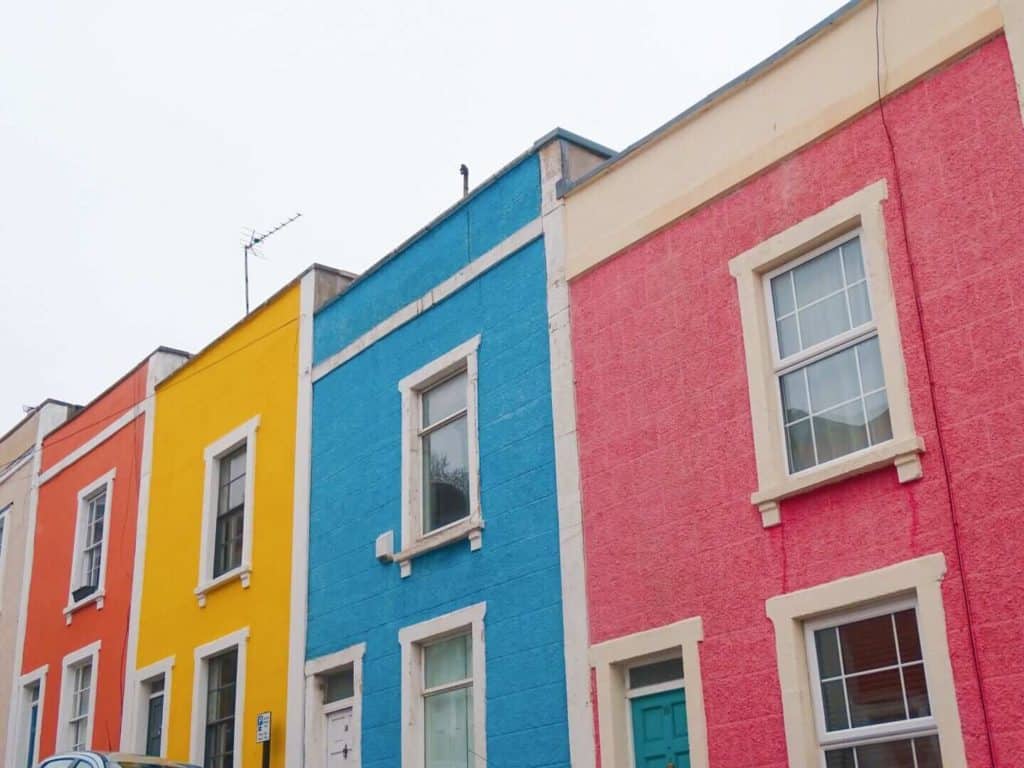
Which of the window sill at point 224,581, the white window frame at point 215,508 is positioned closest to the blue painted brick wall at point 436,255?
the white window frame at point 215,508

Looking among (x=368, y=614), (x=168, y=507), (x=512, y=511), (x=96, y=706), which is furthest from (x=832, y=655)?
(x=96, y=706)

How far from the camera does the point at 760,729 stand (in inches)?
417

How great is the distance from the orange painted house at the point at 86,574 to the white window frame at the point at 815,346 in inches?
482

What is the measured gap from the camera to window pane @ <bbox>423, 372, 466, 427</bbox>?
15.2m

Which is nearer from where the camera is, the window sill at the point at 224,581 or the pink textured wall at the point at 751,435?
the pink textured wall at the point at 751,435

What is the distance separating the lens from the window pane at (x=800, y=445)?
11078mm

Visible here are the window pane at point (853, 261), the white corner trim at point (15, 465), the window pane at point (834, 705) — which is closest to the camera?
the window pane at point (834, 705)

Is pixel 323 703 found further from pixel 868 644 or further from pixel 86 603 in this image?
pixel 868 644

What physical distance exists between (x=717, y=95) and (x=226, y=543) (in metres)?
10.00

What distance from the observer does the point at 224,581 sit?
18.3 metres

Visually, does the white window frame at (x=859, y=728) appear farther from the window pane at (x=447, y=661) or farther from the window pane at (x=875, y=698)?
the window pane at (x=447, y=661)

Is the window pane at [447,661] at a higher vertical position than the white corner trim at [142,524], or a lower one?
lower

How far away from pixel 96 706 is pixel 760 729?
42.9 feet

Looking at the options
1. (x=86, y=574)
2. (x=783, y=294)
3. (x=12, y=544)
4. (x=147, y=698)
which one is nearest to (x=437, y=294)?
(x=783, y=294)
